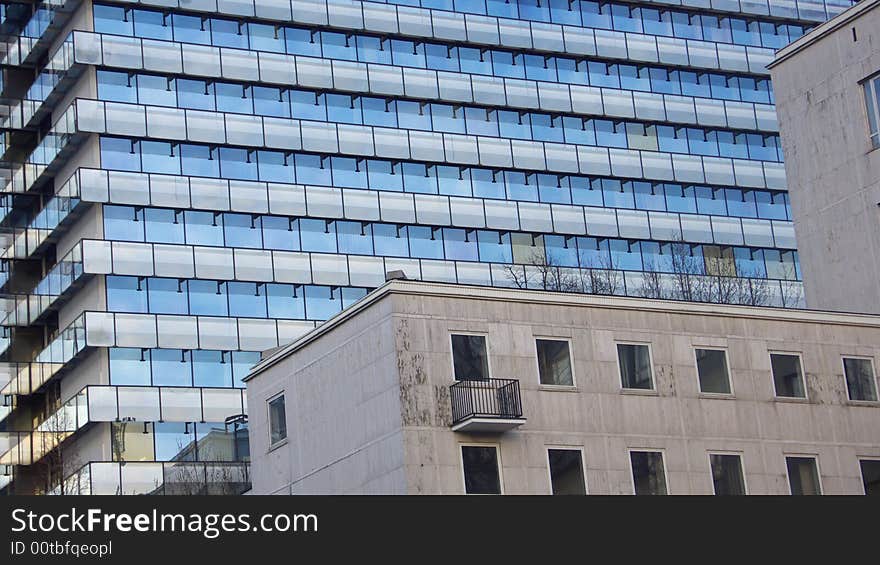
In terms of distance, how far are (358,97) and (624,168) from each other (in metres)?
17.0

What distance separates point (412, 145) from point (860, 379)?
44.1 m

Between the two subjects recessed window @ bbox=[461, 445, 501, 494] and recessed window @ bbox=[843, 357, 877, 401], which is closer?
recessed window @ bbox=[461, 445, 501, 494]

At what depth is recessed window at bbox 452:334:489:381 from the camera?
53.2 meters

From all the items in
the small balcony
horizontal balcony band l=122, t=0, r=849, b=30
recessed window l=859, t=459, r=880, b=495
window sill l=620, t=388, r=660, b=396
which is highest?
horizontal balcony band l=122, t=0, r=849, b=30

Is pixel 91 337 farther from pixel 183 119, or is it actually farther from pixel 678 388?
pixel 678 388

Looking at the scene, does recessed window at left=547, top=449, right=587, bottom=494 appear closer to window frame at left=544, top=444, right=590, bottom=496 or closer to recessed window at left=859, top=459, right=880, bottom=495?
window frame at left=544, top=444, right=590, bottom=496

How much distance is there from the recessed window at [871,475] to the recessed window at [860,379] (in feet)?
7.23

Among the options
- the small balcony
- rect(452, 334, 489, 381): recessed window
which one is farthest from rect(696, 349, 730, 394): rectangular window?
rect(452, 334, 489, 381): recessed window

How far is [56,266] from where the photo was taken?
92.6 meters

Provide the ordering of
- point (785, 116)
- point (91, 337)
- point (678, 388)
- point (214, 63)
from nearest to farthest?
point (678, 388) → point (785, 116) → point (91, 337) → point (214, 63)

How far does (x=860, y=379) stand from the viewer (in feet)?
193

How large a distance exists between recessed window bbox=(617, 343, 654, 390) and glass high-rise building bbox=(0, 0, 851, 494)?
33956mm

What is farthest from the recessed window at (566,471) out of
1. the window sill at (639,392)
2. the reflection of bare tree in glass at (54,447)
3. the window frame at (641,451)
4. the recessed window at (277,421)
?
the reflection of bare tree in glass at (54,447)

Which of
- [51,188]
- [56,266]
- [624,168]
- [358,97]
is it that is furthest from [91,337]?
[624,168]
